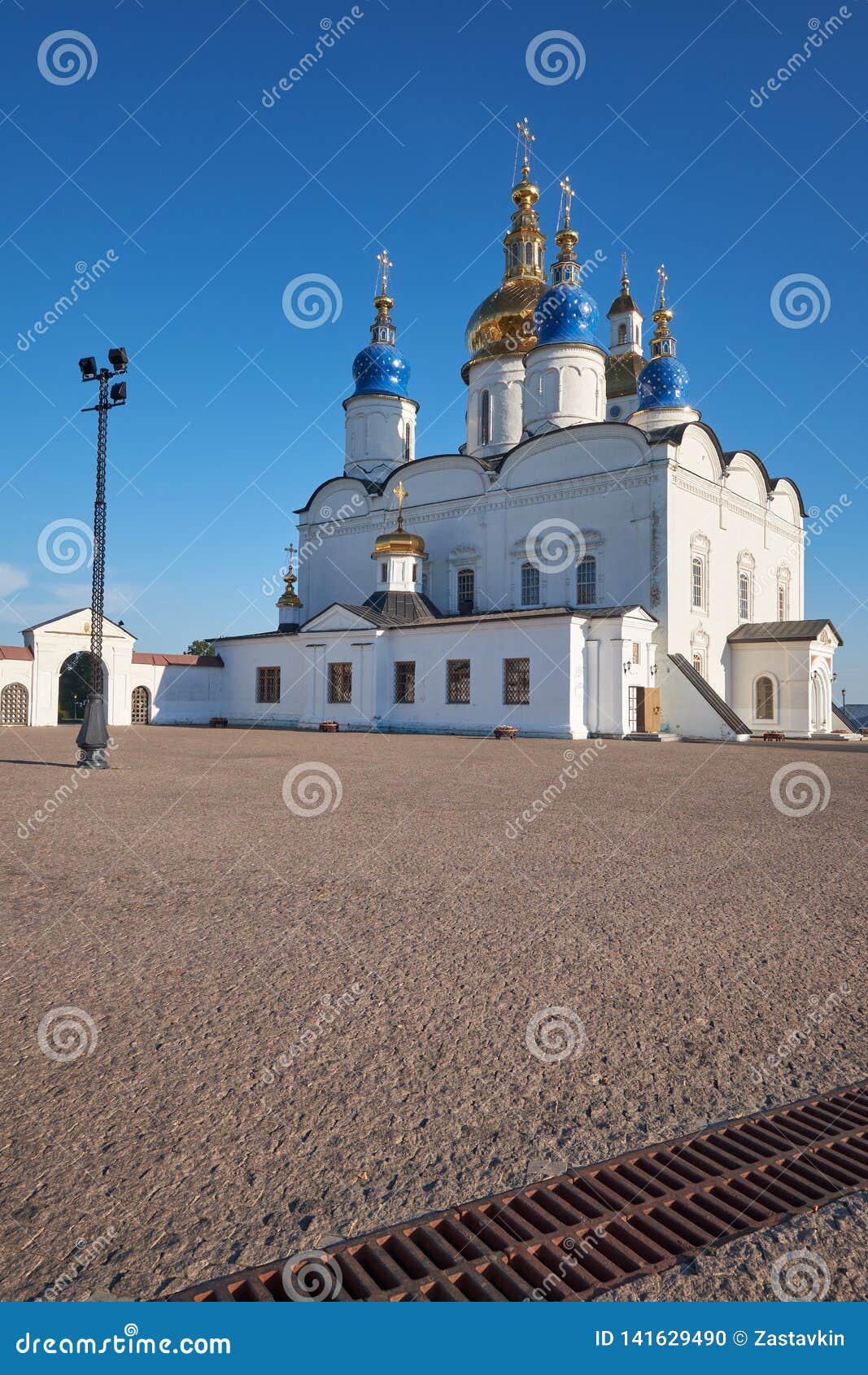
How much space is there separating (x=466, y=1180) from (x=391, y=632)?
1124 inches

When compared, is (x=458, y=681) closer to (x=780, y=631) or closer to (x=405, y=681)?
(x=405, y=681)

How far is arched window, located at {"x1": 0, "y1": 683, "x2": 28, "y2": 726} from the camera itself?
1207 inches

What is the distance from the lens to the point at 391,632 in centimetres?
3066

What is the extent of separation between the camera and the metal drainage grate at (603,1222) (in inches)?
77.5

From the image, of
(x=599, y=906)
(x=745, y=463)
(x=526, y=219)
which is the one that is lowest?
(x=599, y=906)

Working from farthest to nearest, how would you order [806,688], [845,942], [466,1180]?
[806,688]
[845,942]
[466,1180]

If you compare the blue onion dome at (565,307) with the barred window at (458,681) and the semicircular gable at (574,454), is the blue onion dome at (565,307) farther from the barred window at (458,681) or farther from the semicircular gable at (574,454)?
the barred window at (458,681)

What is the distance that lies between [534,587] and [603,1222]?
29.8 meters

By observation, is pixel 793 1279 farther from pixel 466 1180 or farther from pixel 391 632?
pixel 391 632

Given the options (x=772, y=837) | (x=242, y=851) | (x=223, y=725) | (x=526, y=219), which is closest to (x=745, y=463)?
(x=526, y=219)
